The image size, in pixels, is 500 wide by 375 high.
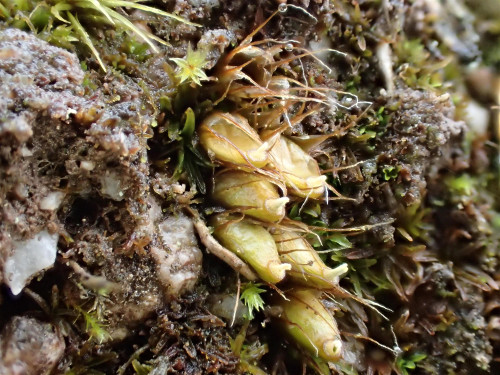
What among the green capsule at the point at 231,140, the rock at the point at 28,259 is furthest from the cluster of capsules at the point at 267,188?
the rock at the point at 28,259

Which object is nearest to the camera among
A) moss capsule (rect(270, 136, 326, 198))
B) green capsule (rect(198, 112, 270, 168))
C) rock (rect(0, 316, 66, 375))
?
rock (rect(0, 316, 66, 375))

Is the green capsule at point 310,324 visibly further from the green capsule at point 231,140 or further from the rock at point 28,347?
the rock at point 28,347

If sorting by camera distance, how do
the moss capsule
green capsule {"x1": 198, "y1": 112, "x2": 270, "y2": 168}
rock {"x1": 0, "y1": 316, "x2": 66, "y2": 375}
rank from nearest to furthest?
rock {"x1": 0, "y1": 316, "x2": 66, "y2": 375}
green capsule {"x1": 198, "y1": 112, "x2": 270, "y2": 168}
the moss capsule

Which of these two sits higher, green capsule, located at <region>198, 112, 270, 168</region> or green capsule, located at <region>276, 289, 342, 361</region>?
green capsule, located at <region>198, 112, 270, 168</region>

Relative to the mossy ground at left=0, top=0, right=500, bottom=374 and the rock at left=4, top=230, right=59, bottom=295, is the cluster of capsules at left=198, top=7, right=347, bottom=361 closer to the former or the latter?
the mossy ground at left=0, top=0, right=500, bottom=374

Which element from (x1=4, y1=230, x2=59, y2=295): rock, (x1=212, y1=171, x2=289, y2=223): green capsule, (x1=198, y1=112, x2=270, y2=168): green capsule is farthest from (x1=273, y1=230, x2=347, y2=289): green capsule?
(x1=4, y1=230, x2=59, y2=295): rock

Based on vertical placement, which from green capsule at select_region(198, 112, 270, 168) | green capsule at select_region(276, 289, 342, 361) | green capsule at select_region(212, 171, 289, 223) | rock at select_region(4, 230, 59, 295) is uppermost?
green capsule at select_region(198, 112, 270, 168)

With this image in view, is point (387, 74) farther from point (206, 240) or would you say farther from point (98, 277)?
point (98, 277)
